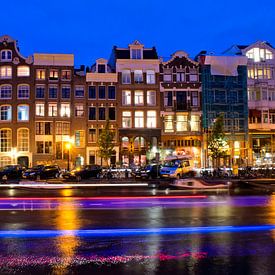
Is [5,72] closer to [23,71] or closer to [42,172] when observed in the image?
[23,71]

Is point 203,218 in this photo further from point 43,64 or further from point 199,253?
point 43,64

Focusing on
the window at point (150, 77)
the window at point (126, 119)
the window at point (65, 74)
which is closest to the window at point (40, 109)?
the window at point (65, 74)

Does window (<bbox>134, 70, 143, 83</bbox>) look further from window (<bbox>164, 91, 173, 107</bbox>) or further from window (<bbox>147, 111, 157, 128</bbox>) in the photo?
window (<bbox>147, 111, 157, 128</bbox>)

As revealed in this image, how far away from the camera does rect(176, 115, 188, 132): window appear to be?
69.0 meters

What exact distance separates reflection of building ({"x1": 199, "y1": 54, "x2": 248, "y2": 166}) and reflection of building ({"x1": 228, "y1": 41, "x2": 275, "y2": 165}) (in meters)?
1.48

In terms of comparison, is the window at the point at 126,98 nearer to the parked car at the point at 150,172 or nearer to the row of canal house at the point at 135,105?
the row of canal house at the point at 135,105

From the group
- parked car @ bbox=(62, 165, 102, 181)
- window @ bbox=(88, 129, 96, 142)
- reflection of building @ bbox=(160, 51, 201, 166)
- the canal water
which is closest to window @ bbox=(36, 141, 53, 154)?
window @ bbox=(88, 129, 96, 142)

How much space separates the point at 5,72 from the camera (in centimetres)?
6675

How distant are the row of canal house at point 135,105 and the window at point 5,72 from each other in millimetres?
141

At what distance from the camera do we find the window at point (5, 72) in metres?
66.6

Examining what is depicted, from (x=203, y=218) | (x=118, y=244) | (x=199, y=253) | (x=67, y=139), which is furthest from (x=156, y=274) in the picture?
(x=67, y=139)

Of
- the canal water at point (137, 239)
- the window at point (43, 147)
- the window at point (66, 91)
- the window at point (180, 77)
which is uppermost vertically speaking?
the window at point (180, 77)

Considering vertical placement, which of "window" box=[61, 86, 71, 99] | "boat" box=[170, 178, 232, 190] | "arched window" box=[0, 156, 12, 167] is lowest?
"boat" box=[170, 178, 232, 190]

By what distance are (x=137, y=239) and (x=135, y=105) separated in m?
57.0
